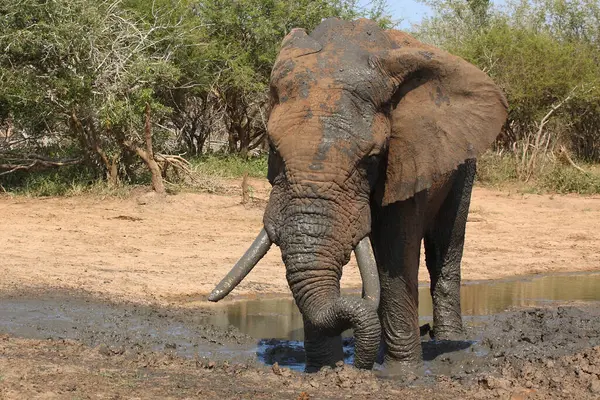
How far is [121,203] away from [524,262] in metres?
5.89

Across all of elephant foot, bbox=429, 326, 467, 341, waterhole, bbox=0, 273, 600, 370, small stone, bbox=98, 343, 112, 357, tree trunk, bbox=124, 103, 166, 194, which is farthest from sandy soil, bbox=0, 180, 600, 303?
small stone, bbox=98, 343, 112, 357

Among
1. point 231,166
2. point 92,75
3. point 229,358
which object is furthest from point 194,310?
point 231,166

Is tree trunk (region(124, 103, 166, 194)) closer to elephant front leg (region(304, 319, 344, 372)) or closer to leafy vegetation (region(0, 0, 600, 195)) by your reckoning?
leafy vegetation (region(0, 0, 600, 195))

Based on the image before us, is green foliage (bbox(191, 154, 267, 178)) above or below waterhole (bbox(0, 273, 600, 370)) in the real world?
above

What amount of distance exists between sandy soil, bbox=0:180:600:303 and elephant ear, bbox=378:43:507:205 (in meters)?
4.28

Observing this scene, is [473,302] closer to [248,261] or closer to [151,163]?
[248,261]

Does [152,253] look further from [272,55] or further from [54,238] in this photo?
[272,55]

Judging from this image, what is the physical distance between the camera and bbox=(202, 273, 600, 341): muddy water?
340 inches

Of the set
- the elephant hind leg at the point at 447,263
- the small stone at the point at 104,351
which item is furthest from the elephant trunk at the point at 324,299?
the elephant hind leg at the point at 447,263

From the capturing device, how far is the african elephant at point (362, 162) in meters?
5.20

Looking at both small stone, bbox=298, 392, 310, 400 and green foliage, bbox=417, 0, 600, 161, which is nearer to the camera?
small stone, bbox=298, 392, 310, 400

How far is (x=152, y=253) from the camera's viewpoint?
1152cm

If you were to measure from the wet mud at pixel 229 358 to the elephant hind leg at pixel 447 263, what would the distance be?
0.20 meters

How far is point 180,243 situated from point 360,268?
23.2 ft
